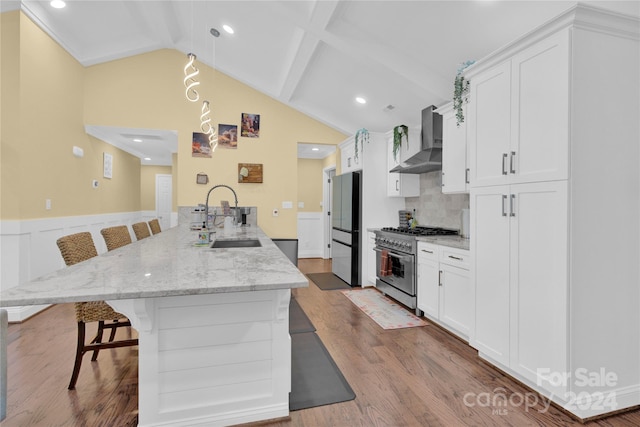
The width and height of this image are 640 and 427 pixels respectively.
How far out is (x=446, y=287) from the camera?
288 centimetres

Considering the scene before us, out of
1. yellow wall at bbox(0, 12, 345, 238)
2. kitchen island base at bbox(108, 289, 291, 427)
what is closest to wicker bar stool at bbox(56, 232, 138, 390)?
kitchen island base at bbox(108, 289, 291, 427)

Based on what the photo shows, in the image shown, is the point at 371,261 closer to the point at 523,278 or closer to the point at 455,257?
the point at 455,257

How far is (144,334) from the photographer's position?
145 cm

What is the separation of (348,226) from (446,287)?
6.71 feet

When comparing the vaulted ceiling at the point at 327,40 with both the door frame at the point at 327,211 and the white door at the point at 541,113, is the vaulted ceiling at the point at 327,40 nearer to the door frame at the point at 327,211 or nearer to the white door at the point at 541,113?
the white door at the point at 541,113

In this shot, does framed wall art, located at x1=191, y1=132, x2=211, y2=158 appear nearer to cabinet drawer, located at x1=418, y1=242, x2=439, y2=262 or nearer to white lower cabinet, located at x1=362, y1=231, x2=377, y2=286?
white lower cabinet, located at x1=362, y1=231, x2=377, y2=286

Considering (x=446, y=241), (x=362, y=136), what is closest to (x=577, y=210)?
(x=446, y=241)

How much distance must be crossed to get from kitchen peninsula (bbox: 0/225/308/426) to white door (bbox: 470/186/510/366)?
149 centimetres

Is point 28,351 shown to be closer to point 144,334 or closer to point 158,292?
point 144,334

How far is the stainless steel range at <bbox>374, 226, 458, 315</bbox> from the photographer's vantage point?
11.1 feet

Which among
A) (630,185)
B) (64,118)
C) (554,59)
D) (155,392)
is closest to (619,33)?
(554,59)

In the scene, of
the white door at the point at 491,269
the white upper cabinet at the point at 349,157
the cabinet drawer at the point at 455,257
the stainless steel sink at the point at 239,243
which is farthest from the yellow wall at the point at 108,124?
the white door at the point at 491,269

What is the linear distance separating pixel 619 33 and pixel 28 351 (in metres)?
4.67

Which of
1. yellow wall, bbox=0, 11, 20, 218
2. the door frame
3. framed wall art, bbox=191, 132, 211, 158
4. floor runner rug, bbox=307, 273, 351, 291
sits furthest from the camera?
the door frame
